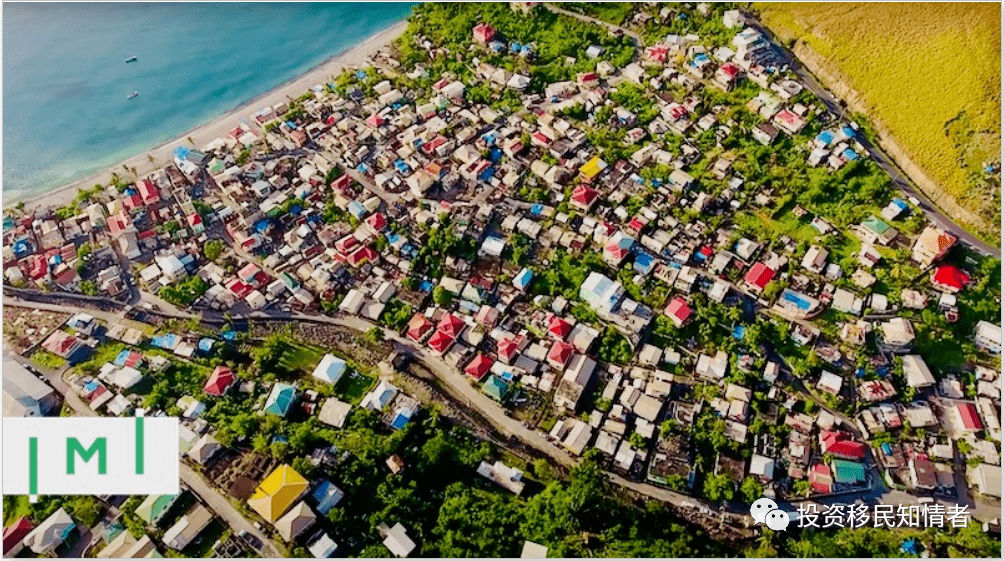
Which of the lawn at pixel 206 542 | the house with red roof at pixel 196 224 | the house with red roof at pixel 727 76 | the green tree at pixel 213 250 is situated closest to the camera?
the lawn at pixel 206 542

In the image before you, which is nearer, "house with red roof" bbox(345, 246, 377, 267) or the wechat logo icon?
the wechat logo icon

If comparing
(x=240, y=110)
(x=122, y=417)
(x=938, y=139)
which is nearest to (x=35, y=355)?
(x=122, y=417)

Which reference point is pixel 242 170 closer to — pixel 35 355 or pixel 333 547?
pixel 35 355

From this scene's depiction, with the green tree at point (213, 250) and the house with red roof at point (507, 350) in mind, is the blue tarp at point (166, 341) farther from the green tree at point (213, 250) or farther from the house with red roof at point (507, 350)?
the house with red roof at point (507, 350)

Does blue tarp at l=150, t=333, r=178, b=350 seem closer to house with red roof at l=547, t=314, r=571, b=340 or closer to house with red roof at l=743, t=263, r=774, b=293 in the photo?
house with red roof at l=547, t=314, r=571, b=340

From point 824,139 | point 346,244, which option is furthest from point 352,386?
point 824,139

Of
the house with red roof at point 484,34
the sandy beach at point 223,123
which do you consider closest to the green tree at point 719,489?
the house with red roof at point 484,34

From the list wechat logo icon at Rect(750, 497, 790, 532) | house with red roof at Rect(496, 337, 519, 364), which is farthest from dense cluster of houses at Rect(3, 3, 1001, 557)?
wechat logo icon at Rect(750, 497, 790, 532)
